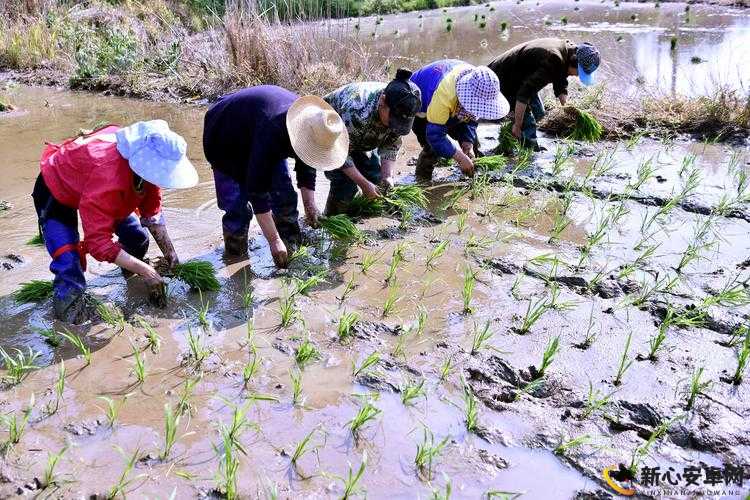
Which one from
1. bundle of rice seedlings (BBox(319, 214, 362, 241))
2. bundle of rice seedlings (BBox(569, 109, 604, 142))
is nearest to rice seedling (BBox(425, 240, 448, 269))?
bundle of rice seedlings (BBox(319, 214, 362, 241))

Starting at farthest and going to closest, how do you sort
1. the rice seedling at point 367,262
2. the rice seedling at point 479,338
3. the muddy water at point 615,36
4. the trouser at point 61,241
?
the muddy water at point 615,36 → the rice seedling at point 367,262 → the trouser at point 61,241 → the rice seedling at point 479,338

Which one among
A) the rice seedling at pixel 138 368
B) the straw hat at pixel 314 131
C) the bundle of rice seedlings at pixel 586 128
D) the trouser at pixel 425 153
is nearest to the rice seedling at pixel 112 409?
the rice seedling at pixel 138 368

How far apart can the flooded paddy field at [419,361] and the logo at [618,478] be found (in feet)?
0.07

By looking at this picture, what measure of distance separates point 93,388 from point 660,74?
9.51 meters

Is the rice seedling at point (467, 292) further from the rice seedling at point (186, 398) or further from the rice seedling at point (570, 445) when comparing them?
the rice seedling at point (186, 398)

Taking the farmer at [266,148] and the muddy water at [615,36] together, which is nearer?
the farmer at [266,148]

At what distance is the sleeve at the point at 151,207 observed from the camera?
340cm

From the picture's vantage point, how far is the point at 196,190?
5.36m

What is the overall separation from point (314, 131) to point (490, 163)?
2500 mm

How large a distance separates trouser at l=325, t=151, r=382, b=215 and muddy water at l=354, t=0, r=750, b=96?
4.38 meters

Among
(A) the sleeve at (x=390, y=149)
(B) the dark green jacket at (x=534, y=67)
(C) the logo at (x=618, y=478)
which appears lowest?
(C) the logo at (x=618, y=478)

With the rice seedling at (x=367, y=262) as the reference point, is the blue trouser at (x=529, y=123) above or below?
above

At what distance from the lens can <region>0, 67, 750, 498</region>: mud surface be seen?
7.84 feet

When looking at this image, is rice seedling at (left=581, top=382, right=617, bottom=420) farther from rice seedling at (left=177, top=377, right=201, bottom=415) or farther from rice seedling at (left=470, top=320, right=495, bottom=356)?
rice seedling at (left=177, top=377, right=201, bottom=415)
